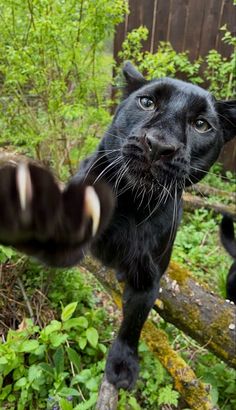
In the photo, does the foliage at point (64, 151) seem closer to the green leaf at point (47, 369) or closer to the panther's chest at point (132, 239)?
the green leaf at point (47, 369)

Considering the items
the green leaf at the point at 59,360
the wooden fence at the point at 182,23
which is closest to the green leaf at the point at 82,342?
the green leaf at the point at 59,360

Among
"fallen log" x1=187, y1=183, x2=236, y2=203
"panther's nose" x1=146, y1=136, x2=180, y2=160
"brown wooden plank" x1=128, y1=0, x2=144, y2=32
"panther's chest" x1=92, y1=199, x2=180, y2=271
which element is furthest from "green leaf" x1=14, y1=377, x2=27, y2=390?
"brown wooden plank" x1=128, y1=0, x2=144, y2=32

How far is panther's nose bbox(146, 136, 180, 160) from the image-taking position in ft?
4.18

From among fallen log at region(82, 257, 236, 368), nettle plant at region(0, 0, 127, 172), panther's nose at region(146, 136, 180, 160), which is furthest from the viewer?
nettle plant at region(0, 0, 127, 172)

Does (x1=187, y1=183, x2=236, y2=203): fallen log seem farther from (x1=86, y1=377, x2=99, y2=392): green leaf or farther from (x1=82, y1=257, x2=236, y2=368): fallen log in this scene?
(x1=86, y1=377, x2=99, y2=392): green leaf

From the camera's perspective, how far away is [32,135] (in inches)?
110

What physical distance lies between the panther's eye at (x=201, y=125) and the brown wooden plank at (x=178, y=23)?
3.80 metres

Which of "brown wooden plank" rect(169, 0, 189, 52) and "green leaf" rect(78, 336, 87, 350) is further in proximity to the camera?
"brown wooden plank" rect(169, 0, 189, 52)

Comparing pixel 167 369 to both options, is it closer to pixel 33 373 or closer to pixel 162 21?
pixel 33 373

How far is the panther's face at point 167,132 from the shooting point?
1327mm

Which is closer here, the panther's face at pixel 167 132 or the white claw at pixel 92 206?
the white claw at pixel 92 206

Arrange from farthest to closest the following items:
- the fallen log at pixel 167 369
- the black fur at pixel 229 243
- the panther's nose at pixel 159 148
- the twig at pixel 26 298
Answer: the black fur at pixel 229 243 → the twig at pixel 26 298 → the fallen log at pixel 167 369 → the panther's nose at pixel 159 148

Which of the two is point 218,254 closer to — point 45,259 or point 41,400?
point 41,400

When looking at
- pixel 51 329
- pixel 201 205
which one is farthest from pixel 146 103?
pixel 201 205
